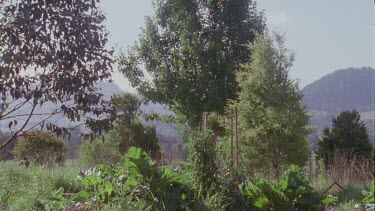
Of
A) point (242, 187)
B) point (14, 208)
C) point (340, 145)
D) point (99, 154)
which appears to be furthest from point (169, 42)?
point (14, 208)

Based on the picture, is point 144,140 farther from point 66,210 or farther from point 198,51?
point 66,210

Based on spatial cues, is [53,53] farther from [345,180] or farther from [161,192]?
[345,180]

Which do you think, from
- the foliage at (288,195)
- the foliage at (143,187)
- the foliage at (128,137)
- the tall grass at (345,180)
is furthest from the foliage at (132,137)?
the foliage at (143,187)

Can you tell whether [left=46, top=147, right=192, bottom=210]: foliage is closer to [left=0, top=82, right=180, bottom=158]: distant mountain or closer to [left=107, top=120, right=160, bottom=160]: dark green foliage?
[left=0, top=82, right=180, bottom=158]: distant mountain

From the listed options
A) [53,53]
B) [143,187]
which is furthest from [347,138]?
[53,53]

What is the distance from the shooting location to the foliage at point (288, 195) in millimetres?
4277

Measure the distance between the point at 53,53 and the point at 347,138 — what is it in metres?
7.93

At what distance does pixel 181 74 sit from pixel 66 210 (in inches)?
405

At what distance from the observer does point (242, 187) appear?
4441 mm

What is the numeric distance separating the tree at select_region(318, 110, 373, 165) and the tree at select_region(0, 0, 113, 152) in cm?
632

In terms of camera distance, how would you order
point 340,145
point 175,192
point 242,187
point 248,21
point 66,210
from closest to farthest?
point 66,210, point 175,192, point 242,187, point 340,145, point 248,21

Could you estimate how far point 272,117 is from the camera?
8148 mm

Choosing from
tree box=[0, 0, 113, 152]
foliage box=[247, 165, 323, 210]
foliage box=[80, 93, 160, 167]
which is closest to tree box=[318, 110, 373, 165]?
foliage box=[80, 93, 160, 167]

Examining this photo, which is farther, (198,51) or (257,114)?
(198,51)
